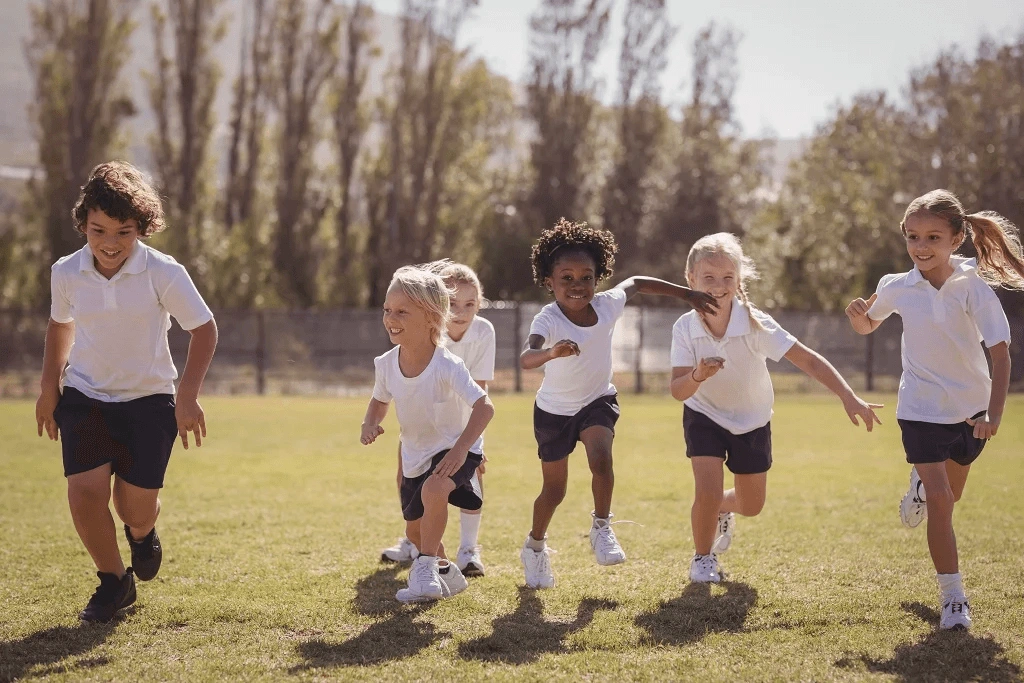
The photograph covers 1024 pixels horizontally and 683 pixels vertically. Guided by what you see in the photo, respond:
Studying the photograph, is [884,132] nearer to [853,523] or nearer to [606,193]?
[606,193]

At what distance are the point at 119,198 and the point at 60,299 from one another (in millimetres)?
542

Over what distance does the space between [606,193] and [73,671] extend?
32.0 meters

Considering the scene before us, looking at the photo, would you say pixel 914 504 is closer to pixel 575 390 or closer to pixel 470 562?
pixel 575 390

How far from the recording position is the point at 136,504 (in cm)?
482

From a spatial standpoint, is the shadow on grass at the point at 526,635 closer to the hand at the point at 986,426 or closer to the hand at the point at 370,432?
the hand at the point at 370,432

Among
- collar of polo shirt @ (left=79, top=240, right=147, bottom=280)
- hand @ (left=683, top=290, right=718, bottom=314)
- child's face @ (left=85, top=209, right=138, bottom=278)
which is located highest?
child's face @ (left=85, top=209, right=138, bottom=278)

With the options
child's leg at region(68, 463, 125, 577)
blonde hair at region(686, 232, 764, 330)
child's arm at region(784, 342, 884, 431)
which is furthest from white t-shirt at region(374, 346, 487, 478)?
child's arm at region(784, 342, 884, 431)

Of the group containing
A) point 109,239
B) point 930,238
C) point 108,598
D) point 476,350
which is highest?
point 930,238

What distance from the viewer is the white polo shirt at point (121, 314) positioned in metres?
4.62

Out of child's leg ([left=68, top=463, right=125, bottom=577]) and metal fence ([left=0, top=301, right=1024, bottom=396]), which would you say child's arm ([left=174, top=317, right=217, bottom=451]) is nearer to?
child's leg ([left=68, top=463, right=125, bottom=577])

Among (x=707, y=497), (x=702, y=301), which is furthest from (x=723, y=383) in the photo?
(x=707, y=497)

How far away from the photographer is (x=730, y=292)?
542 centimetres

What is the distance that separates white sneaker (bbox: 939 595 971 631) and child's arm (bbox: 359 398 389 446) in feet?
8.45

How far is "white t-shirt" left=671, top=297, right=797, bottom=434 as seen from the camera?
5.36 metres
